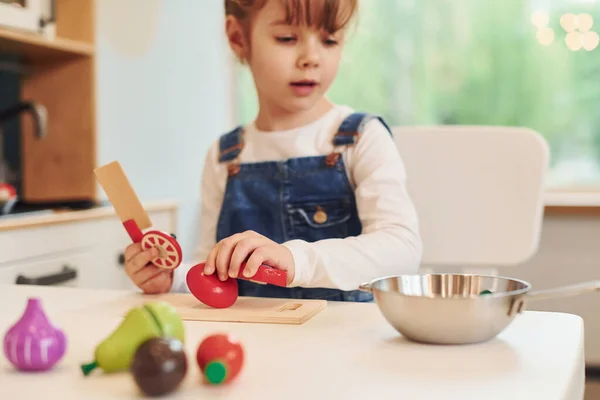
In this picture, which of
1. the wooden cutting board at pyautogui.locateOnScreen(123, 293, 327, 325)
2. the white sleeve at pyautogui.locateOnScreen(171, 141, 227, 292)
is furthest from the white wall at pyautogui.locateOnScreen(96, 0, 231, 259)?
the wooden cutting board at pyautogui.locateOnScreen(123, 293, 327, 325)

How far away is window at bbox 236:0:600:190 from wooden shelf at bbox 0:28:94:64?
1166 millimetres

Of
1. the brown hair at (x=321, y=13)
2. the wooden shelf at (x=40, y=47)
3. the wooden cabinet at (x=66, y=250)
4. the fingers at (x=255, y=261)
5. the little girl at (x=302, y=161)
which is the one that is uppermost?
the wooden shelf at (x=40, y=47)

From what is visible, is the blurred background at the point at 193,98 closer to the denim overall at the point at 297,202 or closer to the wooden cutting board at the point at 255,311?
the denim overall at the point at 297,202

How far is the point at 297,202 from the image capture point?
126 cm

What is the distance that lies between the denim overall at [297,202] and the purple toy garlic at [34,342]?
2.09 feet

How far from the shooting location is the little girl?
118 centimetres

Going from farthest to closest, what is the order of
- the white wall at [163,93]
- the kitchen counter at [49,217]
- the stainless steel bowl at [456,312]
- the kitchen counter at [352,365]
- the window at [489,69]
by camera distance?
the window at [489,69]
the white wall at [163,93]
the kitchen counter at [49,217]
the stainless steel bowl at [456,312]
the kitchen counter at [352,365]

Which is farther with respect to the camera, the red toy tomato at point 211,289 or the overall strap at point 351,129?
the overall strap at point 351,129

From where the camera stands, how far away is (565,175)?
8.57ft

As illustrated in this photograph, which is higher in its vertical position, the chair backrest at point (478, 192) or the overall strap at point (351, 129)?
the overall strap at point (351, 129)

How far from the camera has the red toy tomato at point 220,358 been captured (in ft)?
1.75

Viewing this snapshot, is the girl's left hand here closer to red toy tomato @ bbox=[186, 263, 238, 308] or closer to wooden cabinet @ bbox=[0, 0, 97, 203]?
red toy tomato @ bbox=[186, 263, 238, 308]

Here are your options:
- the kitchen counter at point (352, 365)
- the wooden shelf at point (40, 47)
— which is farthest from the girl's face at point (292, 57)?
the wooden shelf at point (40, 47)

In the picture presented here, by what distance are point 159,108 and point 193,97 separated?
1.00ft
